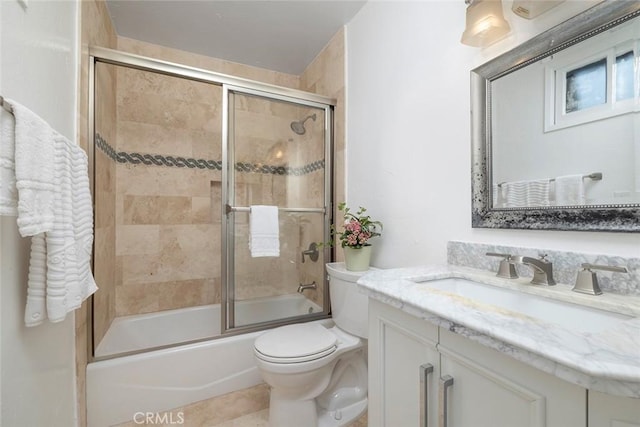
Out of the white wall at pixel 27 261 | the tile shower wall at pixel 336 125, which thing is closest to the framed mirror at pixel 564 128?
the tile shower wall at pixel 336 125

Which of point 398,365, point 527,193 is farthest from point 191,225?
point 527,193

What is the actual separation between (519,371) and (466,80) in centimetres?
105

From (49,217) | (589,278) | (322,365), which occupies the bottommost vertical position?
(322,365)

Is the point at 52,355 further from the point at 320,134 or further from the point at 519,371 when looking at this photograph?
the point at 320,134

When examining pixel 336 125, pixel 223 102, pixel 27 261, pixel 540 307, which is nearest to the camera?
pixel 540 307

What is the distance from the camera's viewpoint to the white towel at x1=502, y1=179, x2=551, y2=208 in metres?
0.88

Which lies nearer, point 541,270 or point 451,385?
point 451,385

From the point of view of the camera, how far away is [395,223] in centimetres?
147

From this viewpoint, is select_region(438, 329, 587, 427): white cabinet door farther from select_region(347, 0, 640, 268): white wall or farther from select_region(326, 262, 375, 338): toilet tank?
select_region(326, 262, 375, 338): toilet tank

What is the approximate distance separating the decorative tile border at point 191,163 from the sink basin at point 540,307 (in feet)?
4.34

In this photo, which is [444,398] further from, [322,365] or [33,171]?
[33,171]

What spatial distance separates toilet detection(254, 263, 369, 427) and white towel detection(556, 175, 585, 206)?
0.89m

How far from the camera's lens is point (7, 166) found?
68 cm

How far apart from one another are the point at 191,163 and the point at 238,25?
1.08 metres
